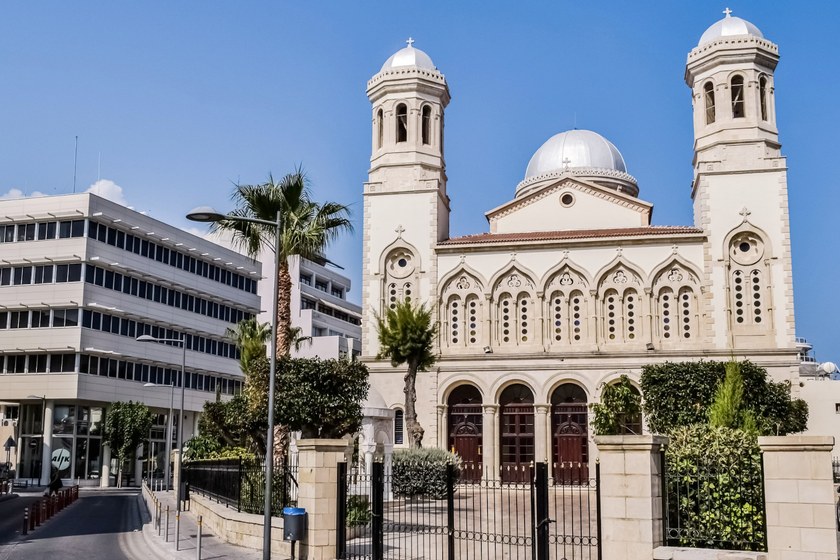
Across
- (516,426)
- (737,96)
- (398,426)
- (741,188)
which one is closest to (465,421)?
(516,426)

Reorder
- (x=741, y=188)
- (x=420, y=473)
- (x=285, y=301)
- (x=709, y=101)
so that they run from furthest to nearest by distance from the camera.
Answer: (x=709, y=101) → (x=741, y=188) → (x=420, y=473) → (x=285, y=301)

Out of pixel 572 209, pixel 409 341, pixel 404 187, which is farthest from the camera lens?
pixel 572 209

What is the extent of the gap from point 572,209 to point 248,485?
2966cm

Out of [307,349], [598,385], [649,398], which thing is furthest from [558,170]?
[307,349]

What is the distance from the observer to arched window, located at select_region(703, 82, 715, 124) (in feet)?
150

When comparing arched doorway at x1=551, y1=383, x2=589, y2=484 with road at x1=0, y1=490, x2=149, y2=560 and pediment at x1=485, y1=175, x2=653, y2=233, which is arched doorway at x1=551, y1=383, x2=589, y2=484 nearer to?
pediment at x1=485, y1=175, x2=653, y2=233

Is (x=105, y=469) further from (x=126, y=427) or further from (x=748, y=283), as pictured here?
(x=748, y=283)

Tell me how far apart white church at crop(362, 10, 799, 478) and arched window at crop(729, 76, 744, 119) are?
0.22 feet

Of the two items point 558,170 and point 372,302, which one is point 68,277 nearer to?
point 372,302

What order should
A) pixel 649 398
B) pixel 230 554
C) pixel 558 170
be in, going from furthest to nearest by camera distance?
pixel 558 170
pixel 649 398
pixel 230 554

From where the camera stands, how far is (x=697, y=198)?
45.5 m

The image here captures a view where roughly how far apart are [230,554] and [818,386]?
38465 mm

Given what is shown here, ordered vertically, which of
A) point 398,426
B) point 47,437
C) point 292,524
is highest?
point 398,426

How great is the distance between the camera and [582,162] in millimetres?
56594
